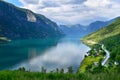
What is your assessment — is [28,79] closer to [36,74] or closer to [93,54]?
[36,74]

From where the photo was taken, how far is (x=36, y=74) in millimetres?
16281

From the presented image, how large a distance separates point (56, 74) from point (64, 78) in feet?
3.66

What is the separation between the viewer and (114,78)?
14.1 metres

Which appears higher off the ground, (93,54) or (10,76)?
(10,76)

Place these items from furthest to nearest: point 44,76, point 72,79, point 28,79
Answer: point 44,76
point 72,79
point 28,79

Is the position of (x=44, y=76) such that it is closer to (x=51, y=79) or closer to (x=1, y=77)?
(x=51, y=79)

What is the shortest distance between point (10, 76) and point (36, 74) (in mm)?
1796

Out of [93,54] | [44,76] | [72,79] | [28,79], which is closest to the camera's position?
[28,79]

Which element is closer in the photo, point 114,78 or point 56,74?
point 114,78

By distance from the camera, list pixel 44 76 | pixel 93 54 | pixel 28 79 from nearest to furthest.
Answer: pixel 28 79, pixel 44 76, pixel 93 54

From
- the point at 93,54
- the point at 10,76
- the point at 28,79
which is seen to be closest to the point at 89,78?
the point at 28,79

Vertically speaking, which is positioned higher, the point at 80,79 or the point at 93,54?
the point at 80,79

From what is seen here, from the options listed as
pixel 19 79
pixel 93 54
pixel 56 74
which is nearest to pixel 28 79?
pixel 19 79

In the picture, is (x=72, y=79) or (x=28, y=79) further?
(x=72, y=79)
